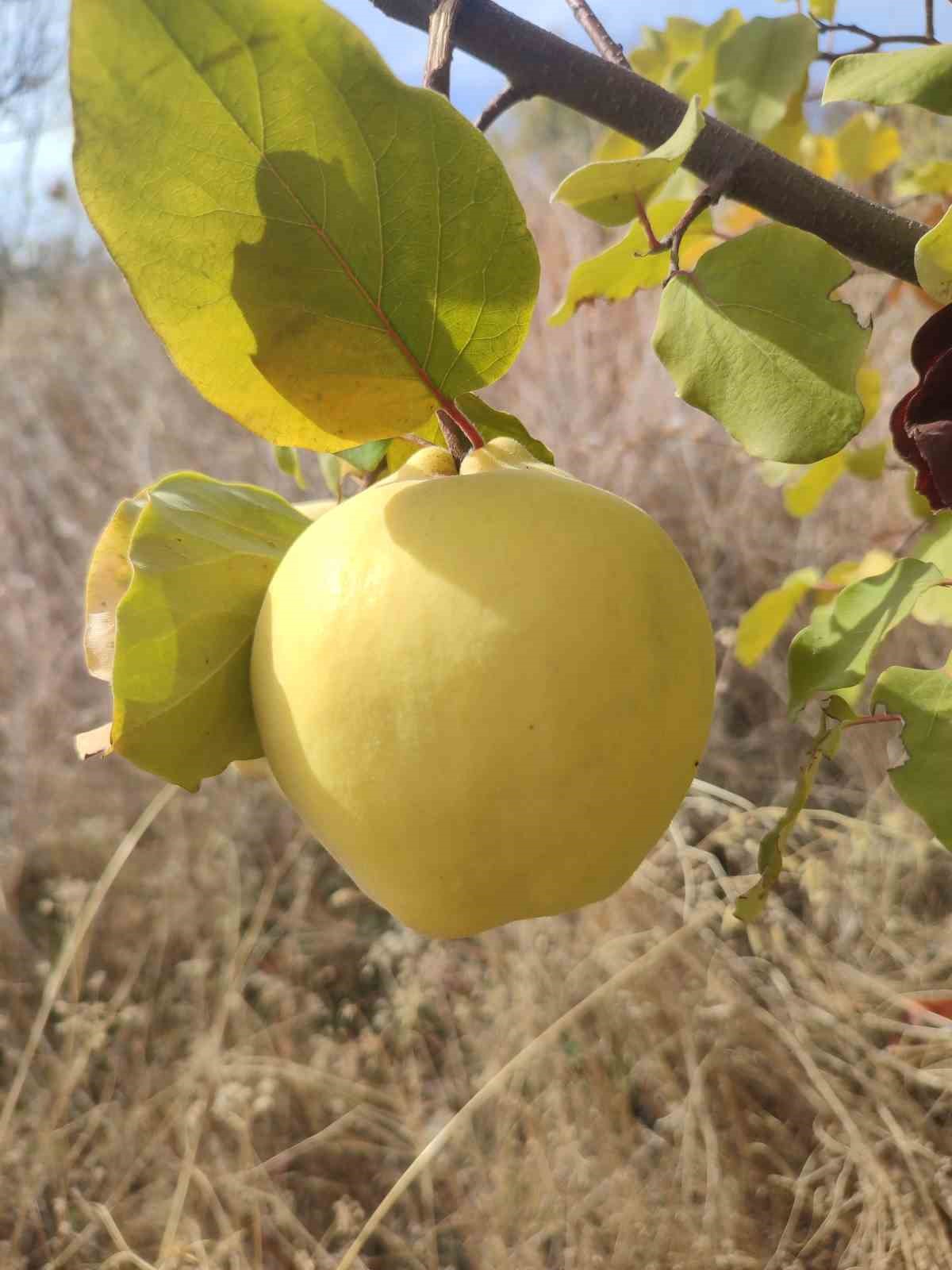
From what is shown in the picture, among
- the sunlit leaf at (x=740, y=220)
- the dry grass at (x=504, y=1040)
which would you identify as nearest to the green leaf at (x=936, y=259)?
the sunlit leaf at (x=740, y=220)

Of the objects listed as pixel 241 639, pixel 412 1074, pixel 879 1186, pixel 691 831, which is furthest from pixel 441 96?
pixel 691 831

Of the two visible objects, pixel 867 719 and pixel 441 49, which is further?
pixel 867 719

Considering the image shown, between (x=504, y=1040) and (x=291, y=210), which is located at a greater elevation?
(x=291, y=210)

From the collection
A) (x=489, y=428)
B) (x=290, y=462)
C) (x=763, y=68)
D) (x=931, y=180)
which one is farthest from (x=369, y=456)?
(x=931, y=180)

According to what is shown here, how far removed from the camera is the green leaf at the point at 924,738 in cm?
36

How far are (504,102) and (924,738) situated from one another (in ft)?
0.87

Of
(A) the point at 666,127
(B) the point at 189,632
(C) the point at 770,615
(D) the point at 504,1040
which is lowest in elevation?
(D) the point at 504,1040

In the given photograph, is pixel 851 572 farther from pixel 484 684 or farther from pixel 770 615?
pixel 484 684

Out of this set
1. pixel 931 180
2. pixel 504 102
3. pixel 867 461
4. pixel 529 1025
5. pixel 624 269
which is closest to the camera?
pixel 504 102

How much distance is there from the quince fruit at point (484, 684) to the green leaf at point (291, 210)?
0.14 ft

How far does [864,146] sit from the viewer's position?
803 mm

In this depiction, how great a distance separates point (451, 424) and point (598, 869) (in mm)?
146

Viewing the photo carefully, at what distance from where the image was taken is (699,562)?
6.38 feet

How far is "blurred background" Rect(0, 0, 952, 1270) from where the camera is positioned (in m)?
1.12
